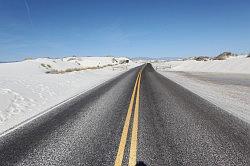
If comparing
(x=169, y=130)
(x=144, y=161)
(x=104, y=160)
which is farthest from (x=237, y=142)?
(x=104, y=160)

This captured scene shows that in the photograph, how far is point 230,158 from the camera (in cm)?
545

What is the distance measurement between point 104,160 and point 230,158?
2.47 m

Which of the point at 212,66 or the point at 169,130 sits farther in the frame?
the point at 212,66

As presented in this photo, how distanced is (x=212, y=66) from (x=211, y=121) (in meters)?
41.9

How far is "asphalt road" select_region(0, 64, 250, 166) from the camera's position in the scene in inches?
216

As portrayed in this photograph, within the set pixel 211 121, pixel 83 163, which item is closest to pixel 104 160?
pixel 83 163

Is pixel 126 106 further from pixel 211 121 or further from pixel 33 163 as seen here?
pixel 33 163

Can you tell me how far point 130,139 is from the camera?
6.70 m

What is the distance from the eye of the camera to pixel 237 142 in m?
6.48

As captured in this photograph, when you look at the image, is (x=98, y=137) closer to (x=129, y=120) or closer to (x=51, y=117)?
(x=129, y=120)

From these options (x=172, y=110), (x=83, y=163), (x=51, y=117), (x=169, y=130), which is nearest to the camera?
(x=83, y=163)

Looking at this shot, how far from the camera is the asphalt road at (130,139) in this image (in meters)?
5.48

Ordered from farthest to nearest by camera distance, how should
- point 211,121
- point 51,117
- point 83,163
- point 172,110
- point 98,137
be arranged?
1. point 172,110
2. point 51,117
3. point 211,121
4. point 98,137
5. point 83,163

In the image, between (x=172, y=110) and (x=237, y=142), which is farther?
(x=172, y=110)
